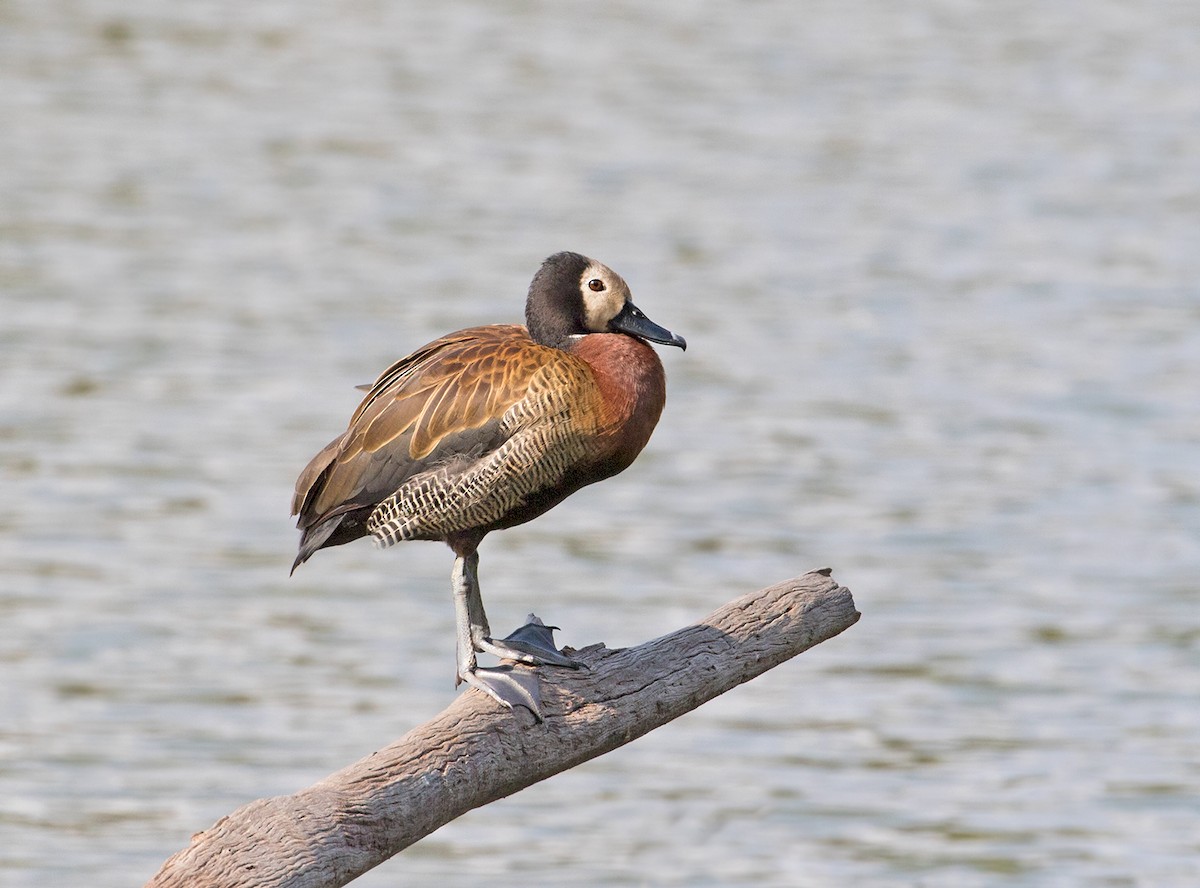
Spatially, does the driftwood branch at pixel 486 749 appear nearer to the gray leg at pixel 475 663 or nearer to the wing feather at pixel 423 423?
the gray leg at pixel 475 663

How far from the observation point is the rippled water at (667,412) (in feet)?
32.9

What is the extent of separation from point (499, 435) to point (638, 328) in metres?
0.54

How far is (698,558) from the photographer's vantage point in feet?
42.1

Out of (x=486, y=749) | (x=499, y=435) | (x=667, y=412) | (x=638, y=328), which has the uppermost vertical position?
(x=638, y=328)

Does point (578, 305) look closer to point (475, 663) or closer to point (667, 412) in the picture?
point (475, 663)

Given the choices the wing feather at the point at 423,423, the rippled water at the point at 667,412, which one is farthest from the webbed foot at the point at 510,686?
the rippled water at the point at 667,412

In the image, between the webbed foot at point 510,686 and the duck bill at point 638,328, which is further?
the duck bill at point 638,328

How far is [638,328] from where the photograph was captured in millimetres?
6285

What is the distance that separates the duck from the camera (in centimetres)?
600

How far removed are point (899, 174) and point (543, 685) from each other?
17.1m

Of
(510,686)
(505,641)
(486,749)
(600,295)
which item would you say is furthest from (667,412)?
(486,749)

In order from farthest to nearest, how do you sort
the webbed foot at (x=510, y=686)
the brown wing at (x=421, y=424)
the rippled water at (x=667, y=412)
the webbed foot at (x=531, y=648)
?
the rippled water at (x=667, y=412)
the webbed foot at (x=531, y=648)
the brown wing at (x=421, y=424)
the webbed foot at (x=510, y=686)

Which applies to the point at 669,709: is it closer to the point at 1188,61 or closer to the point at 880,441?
the point at 880,441

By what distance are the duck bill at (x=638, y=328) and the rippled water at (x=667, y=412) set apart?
3.59 m
